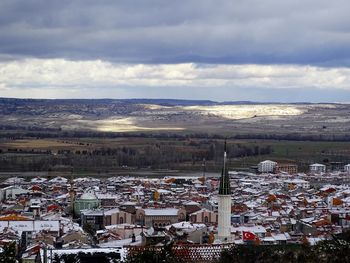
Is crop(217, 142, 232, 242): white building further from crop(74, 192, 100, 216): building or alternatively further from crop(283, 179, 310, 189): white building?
crop(283, 179, 310, 189): white building

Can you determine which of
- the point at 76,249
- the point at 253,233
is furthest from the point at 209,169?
the point at 76,249

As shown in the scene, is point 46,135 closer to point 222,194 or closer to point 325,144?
point 325,144

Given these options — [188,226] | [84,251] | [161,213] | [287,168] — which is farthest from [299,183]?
[84,251]

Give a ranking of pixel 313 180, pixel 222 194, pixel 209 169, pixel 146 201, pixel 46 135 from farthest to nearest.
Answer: pixel 46 135 < pixel 209 169 < pixel 313 180 < pixel 146 201 < pixel 222 194

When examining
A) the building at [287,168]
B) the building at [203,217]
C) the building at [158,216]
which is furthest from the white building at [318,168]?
the building at [203,217]

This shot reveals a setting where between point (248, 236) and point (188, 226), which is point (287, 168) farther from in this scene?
point (248, 236)

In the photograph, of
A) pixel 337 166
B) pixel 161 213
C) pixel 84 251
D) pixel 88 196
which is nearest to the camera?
pixel 84 251

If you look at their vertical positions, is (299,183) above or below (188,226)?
below
